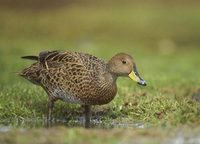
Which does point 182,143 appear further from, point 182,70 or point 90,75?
point 182,70

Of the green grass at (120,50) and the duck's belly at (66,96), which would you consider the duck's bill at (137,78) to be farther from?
the duck's belly at (66,96)

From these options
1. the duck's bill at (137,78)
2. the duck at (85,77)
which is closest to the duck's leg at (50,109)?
the duck at (85,77)

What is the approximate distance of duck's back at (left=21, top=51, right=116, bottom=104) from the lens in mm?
9797

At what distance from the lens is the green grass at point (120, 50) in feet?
33.4

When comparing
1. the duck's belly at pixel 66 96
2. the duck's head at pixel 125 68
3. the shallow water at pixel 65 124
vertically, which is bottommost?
the shallow water at pixel 65 124

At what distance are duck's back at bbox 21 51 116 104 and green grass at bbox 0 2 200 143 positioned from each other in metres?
0.43

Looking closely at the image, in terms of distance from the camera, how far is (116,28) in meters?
25.2

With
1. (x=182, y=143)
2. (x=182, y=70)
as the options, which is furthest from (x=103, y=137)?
(x=182, y=70)

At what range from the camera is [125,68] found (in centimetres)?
987

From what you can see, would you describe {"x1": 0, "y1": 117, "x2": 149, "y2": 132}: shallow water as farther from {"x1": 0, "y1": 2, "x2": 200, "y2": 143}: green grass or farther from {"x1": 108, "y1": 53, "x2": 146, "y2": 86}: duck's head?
{"x1": 108, "y1": 53, "x2": 146, "y2": 86}: duck's head

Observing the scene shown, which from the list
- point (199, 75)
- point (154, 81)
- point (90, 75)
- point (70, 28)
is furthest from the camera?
point (70, 28)

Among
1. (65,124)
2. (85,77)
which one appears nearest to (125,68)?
(85,77)

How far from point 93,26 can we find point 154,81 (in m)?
11.5

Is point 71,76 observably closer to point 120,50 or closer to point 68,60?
point 68,60
